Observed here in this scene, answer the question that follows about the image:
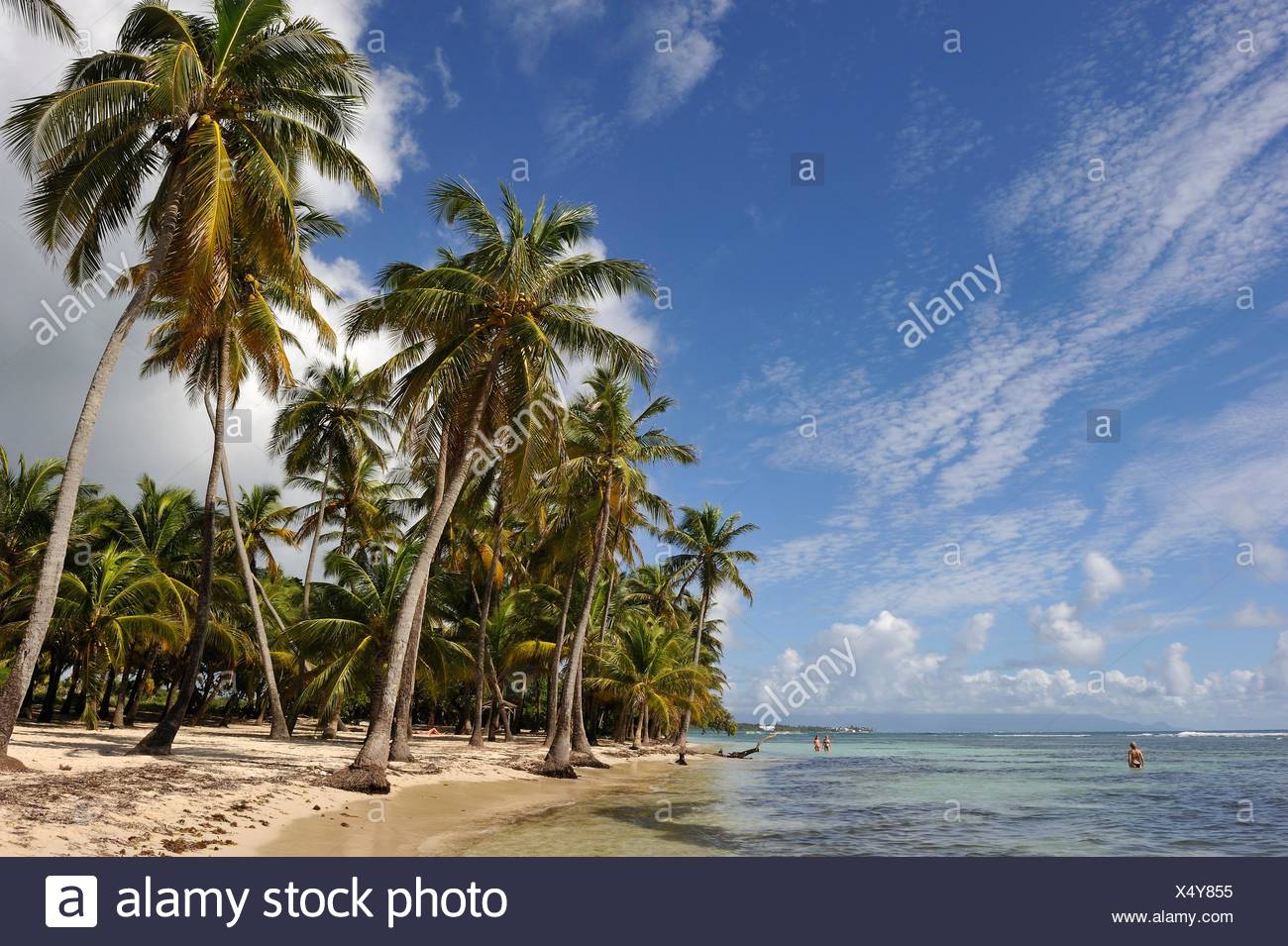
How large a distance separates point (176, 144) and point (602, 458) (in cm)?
1444

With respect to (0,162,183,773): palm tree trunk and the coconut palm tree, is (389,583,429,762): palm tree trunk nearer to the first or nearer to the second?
the coconut palm tree

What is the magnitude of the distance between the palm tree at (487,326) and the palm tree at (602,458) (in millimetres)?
5639

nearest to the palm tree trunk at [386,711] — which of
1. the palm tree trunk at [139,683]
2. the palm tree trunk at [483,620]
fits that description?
the palm tree trunk at [483,620]

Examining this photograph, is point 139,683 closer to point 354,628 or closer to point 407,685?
point 354,628

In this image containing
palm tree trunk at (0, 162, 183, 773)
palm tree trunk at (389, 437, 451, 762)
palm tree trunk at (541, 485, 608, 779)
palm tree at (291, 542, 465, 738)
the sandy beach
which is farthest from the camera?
palm tree at (291, 542, 465, 738)

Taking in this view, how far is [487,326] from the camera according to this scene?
18.0 meters

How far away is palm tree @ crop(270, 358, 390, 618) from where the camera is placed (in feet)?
106

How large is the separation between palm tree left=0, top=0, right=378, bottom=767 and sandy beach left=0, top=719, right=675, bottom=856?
2.61 meters
